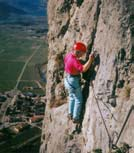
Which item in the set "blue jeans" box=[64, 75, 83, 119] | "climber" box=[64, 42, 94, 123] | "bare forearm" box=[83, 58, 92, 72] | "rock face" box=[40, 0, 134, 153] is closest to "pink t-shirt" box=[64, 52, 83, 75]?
"climber" box=[64, 42, 94, 123]

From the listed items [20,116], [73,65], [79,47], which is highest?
[79,47]

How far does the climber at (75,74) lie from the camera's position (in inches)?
711

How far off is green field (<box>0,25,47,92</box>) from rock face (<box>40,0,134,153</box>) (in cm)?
9074

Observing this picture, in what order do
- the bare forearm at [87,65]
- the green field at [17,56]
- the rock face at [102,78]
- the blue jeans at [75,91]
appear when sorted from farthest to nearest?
the green field at [17,56] → the blue jeans at [75,91] → the bare forearm at [87,65] → the rock face at [102,78]

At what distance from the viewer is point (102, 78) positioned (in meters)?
17.7

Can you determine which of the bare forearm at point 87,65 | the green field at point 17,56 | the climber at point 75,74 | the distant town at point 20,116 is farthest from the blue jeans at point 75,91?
the green field at point 17,56

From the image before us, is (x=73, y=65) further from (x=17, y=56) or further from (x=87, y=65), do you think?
(x=17, y=56)

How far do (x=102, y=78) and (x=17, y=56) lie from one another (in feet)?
464

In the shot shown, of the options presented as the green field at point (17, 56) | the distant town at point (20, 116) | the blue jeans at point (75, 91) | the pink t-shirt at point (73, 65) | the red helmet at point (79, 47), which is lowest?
the distant town at point (20, 116)

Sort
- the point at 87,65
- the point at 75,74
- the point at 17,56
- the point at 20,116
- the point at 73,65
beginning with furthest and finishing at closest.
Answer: the point at 17,56, the point at 20,116, the point at 75,74, the point at 73,65, the point at 87,65

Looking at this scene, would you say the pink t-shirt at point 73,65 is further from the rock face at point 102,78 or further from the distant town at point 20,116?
the distant town at point 20,116

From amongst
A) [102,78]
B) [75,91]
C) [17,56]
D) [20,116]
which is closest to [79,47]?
[102,78]

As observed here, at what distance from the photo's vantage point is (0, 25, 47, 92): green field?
12444cm

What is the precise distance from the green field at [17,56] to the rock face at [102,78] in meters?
90.7
